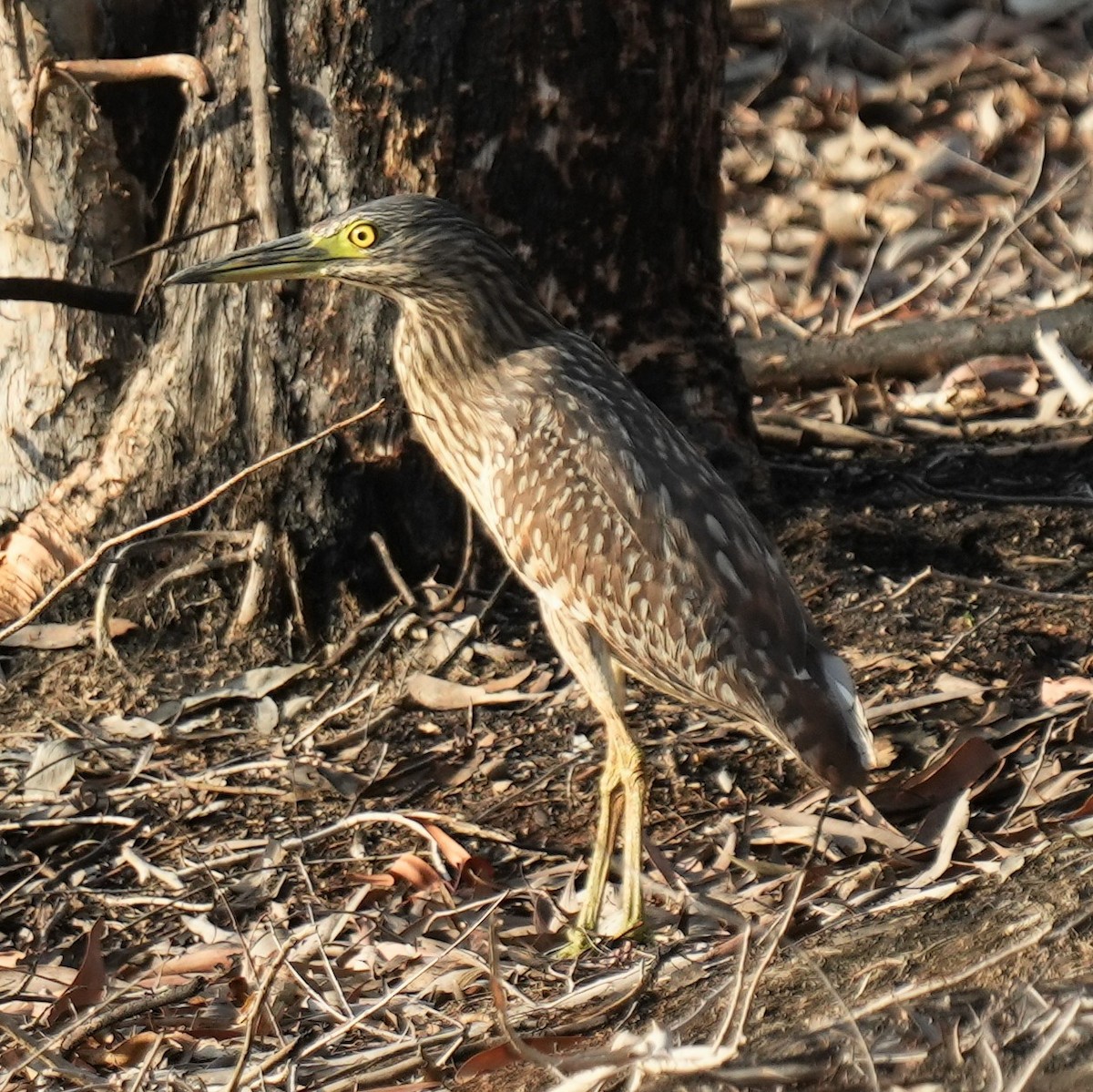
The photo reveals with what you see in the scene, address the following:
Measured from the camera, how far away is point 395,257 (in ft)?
15.7

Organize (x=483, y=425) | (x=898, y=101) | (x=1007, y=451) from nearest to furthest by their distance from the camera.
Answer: (x=483, y=425), (x=1007, y=451), (x=898, y=101)

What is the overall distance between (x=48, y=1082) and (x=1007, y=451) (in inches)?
161

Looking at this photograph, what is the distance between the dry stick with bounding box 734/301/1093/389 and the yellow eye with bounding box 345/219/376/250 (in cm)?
267

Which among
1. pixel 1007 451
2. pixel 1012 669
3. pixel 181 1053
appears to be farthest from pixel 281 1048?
pixel 1007 451

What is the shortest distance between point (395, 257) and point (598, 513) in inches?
33.9

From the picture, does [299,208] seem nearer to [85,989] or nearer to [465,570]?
[465,570]

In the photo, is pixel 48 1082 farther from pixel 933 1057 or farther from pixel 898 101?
pixel 898 101

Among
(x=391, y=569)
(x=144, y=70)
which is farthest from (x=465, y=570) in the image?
(x=144, y=70)

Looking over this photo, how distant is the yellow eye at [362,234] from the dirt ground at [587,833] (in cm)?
121

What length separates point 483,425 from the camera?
4.82 m

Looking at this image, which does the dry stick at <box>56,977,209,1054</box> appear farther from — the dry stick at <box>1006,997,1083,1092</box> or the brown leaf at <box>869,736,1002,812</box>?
the dry stick at <box>1006,997,1083,1092</box>

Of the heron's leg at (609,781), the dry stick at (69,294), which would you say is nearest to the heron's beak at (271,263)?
the dry stick at (69,294)

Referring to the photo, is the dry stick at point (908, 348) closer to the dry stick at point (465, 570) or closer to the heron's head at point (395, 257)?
the dry stick at point (465, 570)

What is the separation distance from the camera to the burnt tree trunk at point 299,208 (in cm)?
517
